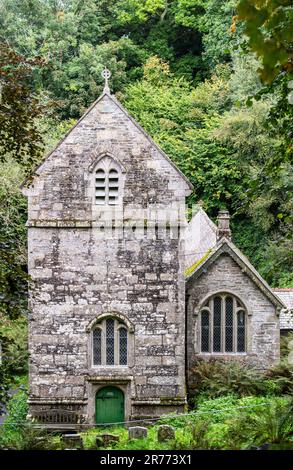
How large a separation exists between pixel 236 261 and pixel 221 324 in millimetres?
1845

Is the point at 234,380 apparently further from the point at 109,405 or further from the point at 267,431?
the point at 267,431

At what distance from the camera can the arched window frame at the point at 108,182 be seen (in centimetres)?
2202

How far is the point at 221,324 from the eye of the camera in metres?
24.1

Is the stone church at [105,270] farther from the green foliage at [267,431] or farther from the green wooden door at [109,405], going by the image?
the green foliage at [267,431]

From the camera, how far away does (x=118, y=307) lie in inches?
872

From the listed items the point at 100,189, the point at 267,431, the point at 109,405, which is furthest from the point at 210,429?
the point at 100,189

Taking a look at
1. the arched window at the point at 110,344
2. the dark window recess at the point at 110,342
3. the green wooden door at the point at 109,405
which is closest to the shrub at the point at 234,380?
the green wooden door at the point at 109,405

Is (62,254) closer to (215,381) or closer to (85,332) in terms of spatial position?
(85,332)

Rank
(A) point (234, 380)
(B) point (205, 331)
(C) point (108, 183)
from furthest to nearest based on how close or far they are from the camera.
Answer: (B) point (205, 331) → (A) point (234, 380) → (C) point (108, 183)

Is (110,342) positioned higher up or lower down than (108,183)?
lower down

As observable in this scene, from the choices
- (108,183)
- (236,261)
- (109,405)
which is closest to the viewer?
(108,183)

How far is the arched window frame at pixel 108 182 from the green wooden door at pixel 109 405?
4.95m

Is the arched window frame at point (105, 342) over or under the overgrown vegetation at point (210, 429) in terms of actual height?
over
